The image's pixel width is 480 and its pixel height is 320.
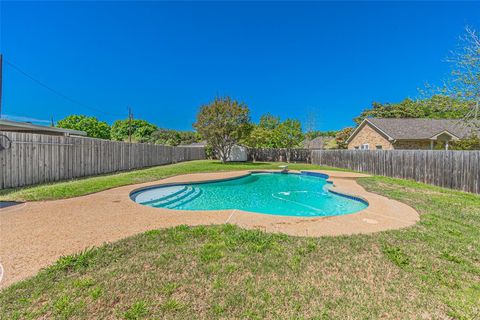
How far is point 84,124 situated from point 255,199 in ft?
151

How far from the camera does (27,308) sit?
6.45 ft

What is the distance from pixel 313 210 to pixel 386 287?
4313 millimetres

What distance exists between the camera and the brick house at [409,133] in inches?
641

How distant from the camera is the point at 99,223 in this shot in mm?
4242

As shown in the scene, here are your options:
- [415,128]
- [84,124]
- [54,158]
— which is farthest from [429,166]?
[84,124]

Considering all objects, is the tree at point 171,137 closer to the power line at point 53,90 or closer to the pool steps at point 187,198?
the power line at point 53,90

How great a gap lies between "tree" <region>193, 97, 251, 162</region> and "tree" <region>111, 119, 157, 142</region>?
3564 cm

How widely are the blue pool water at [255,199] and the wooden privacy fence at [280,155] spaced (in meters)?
15.7

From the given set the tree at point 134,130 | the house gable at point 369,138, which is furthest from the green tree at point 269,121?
the tree at point 134,130

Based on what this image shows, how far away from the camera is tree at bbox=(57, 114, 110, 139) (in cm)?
4100

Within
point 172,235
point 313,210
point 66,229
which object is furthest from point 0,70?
point 313,210

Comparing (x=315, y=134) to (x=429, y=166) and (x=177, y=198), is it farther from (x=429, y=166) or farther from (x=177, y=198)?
(x=177, y=198)

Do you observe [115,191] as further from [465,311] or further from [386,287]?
[465,311]

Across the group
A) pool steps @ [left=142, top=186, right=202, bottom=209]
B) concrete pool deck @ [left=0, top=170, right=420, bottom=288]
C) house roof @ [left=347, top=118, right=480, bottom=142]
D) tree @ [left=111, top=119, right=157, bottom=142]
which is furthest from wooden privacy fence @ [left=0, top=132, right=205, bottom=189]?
tree @ [left=111, top=119, right=157, bottom=142]
